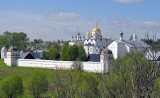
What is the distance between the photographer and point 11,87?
25.5 metres

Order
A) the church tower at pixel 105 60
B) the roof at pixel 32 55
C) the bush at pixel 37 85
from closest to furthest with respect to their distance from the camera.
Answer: the bush at pixel 37 85 < the church tower at pixel 105 60 < the roof at pixel 32 55

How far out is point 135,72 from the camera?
34.6 feet

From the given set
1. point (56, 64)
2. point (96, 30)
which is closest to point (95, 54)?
point (56, 64)

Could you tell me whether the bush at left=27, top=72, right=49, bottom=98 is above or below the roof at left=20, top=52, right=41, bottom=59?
below

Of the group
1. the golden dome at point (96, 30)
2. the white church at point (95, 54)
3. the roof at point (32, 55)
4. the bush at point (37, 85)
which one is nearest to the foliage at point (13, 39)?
the white church at point (95, 54)

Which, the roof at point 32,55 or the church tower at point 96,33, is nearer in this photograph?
the roof at point 32,55

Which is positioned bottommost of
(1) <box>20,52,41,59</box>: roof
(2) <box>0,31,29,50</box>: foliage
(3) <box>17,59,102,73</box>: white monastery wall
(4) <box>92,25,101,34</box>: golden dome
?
(3) <box>17,59,102,73</box>: white monastery wall

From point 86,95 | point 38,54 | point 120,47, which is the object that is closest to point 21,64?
point 38,54

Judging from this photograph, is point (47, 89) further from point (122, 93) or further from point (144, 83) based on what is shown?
point (144, 83)

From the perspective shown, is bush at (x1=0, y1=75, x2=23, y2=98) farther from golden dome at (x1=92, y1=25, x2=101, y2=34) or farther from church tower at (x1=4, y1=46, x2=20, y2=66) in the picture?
golden dome at (x1=92, y1=25, x2=101, y2=34)

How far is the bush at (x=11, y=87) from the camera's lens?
82.8 ft

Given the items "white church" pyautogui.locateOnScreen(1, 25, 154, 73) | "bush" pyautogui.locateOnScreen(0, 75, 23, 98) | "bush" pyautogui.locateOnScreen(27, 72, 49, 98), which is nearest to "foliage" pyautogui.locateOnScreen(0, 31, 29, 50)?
"white church" pyautogui.locateOnScreen(1, 25, 154, 73)

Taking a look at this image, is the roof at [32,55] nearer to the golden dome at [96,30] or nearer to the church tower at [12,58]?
the church tower at [12,58]

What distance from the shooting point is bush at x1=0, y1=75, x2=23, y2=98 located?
994 inches
